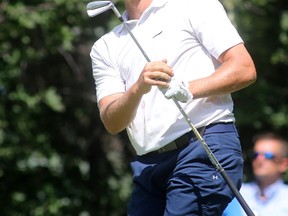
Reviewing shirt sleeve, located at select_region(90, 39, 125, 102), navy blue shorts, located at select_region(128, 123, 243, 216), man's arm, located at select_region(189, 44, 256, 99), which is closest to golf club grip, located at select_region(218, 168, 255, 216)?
navy blue shorts, located at select_region(128, 123, 243, 216)

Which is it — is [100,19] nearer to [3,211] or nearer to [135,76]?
[3,211]

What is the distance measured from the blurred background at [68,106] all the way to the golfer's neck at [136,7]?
569 cm

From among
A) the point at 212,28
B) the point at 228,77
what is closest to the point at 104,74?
the point at 212,28

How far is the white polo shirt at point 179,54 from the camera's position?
4559 mm

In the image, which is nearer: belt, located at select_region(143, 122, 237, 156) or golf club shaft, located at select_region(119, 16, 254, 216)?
golf club shaft, located at select_region(119, 16, 254, 216)

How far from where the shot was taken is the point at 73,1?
34.7 ft

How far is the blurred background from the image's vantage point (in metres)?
11.0

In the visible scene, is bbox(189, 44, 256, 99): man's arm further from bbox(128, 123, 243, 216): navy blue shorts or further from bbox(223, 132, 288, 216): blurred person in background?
bbox(223, 132, 288, 216): blurred person in background

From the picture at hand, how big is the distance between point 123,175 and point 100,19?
235 cm

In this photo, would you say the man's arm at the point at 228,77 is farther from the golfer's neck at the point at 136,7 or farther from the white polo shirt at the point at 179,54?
the golfer's neck at the point at 136,7

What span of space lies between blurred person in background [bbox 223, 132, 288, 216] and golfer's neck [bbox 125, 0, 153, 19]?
2.93 metres

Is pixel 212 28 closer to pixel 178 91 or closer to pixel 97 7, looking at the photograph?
pixel 178 91

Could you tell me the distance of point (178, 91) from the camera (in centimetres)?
426

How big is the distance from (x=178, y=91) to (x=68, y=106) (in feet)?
27.7
